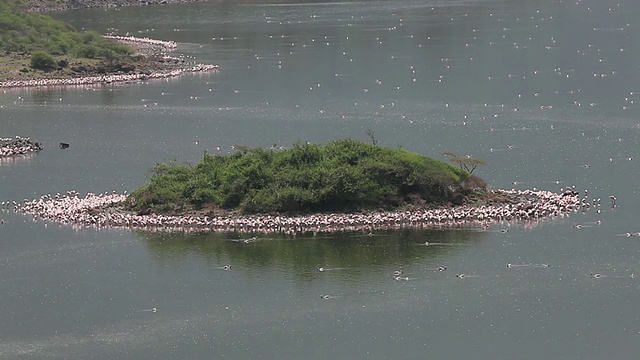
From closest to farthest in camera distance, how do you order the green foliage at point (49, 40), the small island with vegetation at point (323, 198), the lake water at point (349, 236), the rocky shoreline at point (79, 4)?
1. the lake water at point (349, 236)
2. the small island with vegetation at point (323, 198)
3. the green foliage at point (49, 40)
4. the rocky shoreline at point (79, 4)

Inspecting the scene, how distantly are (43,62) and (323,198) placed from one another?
5217 cm

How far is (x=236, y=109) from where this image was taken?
85.3 meters

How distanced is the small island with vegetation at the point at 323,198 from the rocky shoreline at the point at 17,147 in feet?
50.3

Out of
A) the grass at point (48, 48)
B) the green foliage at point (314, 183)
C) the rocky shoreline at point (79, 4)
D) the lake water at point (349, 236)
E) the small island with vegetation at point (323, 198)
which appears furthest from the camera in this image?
the rocky shoreline at point (79, 4)

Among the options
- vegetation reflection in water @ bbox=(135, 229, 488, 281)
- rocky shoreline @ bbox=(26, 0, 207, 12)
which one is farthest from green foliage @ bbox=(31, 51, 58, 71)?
rocky shoreline @ bbox=(26, 0, 207, 12)

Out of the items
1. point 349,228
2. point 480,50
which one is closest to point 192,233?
point 349,228

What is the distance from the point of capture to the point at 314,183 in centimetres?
5503

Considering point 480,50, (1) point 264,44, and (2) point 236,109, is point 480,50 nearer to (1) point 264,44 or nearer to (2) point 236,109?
(1) point 264,44

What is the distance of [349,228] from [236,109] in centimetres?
3250

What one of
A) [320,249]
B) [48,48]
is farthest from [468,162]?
Result: [48,48]

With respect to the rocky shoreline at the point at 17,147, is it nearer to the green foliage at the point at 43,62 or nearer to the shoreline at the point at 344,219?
the shoreline at the point at 344,219

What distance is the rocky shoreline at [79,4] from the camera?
526 ft

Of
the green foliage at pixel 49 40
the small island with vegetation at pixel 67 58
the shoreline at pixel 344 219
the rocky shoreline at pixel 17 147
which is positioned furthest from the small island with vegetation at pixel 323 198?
the green foliage at pixel 49 40

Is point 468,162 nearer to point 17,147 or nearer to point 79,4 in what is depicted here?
point 17,147
